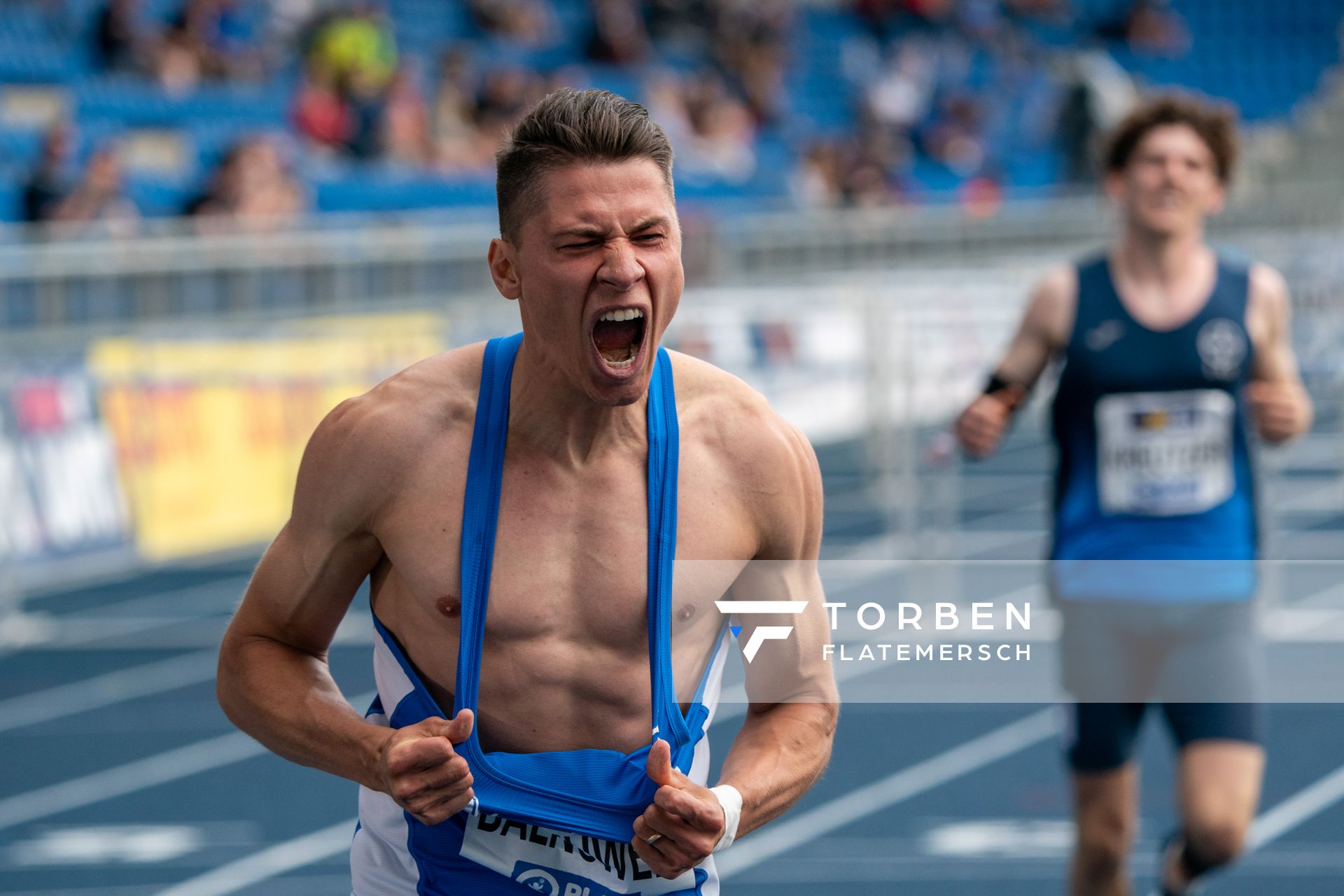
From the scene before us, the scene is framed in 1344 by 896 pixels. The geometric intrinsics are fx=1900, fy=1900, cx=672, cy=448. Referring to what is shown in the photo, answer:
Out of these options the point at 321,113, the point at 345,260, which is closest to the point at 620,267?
the point at 345,260

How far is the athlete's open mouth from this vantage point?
251cm

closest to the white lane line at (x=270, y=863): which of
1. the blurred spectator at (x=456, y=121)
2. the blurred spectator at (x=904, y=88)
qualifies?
the blurred spectator at (x=456, y=121)

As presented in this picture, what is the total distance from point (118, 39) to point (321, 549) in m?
12.6

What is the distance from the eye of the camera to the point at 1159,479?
4688 mm

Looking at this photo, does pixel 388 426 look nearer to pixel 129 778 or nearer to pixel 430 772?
pixel 430 772

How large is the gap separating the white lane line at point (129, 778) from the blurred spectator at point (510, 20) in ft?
41.4

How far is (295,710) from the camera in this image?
2.71 metres

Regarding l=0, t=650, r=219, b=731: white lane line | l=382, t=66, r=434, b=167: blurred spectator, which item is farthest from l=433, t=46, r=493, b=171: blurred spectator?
l=0, t=650, r=219, b=731: white lane line

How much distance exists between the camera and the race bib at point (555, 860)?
2.62 m

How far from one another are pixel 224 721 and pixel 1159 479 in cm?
507

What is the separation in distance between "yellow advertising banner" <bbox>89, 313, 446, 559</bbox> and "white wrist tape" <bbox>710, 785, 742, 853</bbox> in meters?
7.51

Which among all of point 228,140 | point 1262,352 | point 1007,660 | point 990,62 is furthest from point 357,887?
point 990,62

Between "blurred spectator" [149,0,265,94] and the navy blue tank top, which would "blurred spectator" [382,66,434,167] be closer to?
"blurred spectator" [149,0,265,94]

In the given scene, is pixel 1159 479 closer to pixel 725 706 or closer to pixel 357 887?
pixel 357 887
